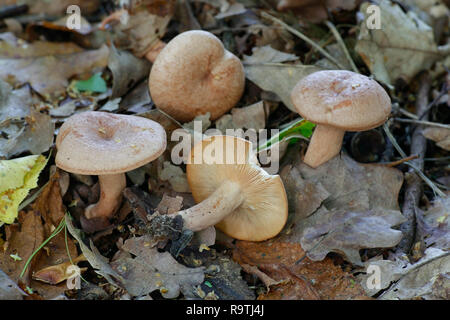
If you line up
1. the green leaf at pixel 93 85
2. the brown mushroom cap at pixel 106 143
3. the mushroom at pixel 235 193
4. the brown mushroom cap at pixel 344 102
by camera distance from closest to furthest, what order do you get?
the brown mushroom cap at pixel 106 143 → the brown mushroom cap at pixel 344 102 → the mushroom at pixel 235 193 → the green leaf at pixel 93 85

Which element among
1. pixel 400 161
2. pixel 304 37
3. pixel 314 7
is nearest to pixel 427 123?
pixel 400 161

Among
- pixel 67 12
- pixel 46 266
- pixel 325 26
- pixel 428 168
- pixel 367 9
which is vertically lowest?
pixel 46 266

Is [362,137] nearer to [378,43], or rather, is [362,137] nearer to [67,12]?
[378,43]

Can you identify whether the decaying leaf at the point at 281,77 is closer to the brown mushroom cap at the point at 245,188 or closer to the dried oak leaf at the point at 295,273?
the brown mushroom cap at the point at 245,188

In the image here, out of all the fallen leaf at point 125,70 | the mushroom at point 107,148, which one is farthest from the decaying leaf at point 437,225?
the fallen leaf at point 125,70

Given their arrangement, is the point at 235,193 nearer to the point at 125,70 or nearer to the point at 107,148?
the point at 107,148
